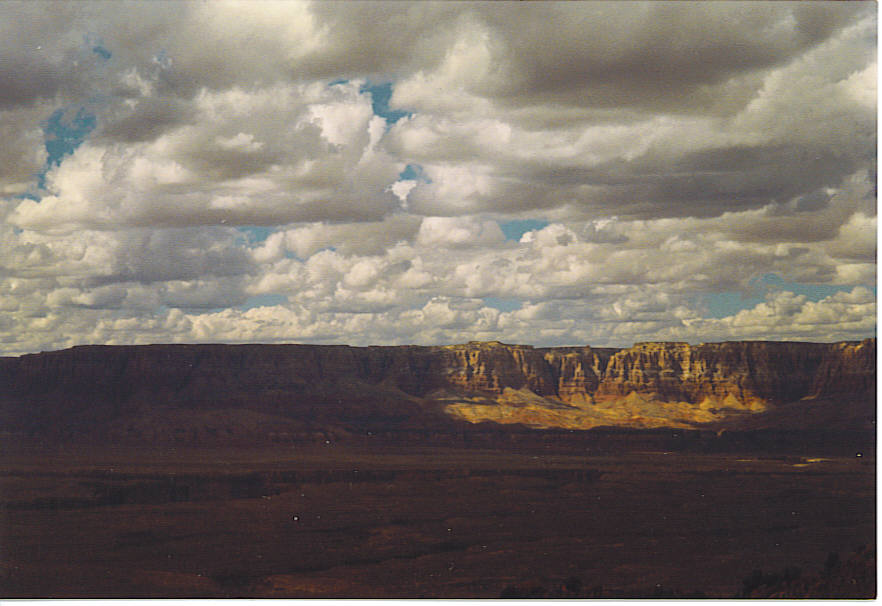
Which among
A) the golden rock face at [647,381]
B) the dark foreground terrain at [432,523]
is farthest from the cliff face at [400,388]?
the dark foreground terrain at [432,523]

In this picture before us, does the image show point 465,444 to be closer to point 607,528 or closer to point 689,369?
point 689,369

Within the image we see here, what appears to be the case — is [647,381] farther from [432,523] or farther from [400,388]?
[432,523]

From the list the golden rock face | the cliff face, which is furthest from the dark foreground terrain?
the golden rock face

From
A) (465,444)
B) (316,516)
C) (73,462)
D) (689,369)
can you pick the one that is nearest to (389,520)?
(316,516)

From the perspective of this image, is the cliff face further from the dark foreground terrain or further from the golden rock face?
the dark foreground terrain

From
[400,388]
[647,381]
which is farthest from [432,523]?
[400,388]

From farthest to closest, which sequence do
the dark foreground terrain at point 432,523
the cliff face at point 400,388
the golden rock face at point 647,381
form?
the cliff face at point 400,388
the golden rock face at point 647,381
the dark foreground terrain at point 432,523

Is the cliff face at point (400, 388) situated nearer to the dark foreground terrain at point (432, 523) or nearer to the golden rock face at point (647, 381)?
the golden rock face at point (647, 381)
